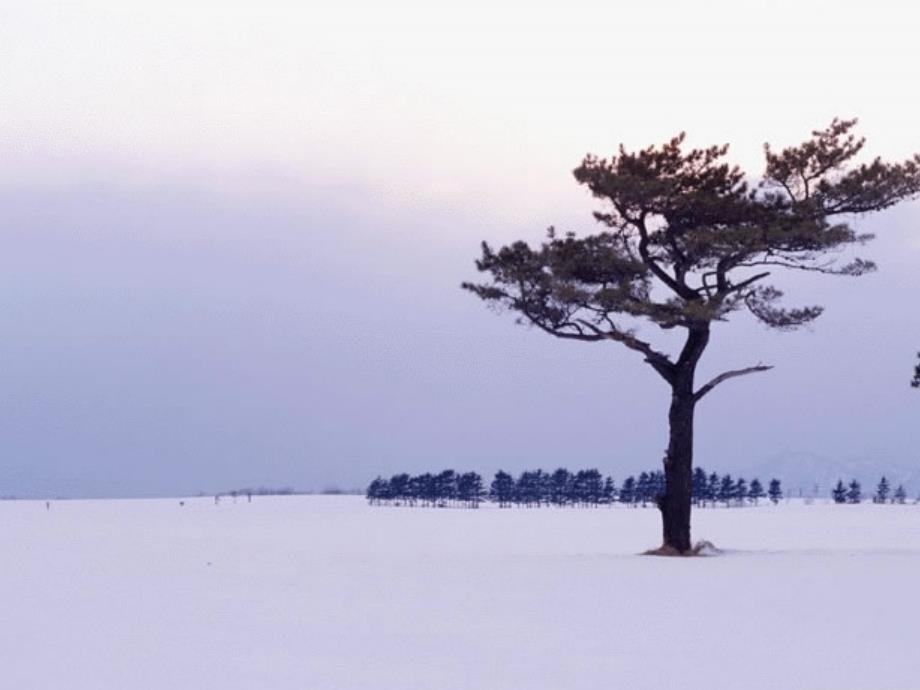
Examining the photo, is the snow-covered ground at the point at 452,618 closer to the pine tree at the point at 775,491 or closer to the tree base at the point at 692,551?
the tree base at the point at 692,551

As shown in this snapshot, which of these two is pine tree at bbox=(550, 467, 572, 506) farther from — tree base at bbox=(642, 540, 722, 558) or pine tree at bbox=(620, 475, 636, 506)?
tree base at bbox=(642, 540, 722, 558)

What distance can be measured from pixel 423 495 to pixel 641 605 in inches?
2086

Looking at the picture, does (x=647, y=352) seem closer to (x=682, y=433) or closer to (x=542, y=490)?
(x=682, y=433)

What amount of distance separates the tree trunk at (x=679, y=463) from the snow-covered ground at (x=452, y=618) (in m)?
1.17

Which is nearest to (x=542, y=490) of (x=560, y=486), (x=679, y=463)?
(x=560, y=486)

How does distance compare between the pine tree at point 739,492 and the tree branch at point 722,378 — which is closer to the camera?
the tree branch at point 722,378

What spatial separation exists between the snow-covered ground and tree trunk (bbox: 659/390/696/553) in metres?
1.17

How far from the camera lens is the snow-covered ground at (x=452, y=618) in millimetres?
8195

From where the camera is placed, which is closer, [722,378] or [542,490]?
[722,378]

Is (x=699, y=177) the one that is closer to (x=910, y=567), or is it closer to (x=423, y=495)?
(x=910, y=567)

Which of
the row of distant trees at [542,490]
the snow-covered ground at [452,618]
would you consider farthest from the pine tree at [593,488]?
the snow-covered ground at [452,618]

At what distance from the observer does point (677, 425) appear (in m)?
21.6

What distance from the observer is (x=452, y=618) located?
1105 centimetres

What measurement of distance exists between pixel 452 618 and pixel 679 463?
11.5 m
